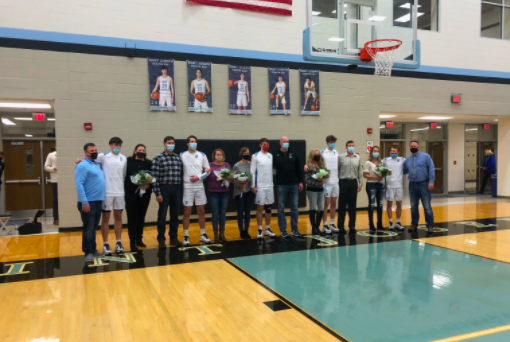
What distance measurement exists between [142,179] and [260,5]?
5816mm

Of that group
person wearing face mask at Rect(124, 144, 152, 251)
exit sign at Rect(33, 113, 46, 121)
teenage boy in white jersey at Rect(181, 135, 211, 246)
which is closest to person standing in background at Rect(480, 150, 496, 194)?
teenage boy in white jersey at Rect(181, 135, 211, 246)

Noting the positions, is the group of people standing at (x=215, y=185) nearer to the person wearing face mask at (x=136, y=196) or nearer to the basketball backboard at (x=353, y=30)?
the person wearing face mask at (x=136, y=196)

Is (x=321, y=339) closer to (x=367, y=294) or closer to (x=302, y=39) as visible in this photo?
(x=367, y=294)

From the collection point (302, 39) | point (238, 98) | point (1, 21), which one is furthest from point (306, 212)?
point (1, 21)

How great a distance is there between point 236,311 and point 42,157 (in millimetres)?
8207

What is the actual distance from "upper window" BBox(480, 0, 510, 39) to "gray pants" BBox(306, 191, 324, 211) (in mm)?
9562

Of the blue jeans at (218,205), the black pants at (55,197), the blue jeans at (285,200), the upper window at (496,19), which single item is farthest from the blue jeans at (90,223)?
the upper window at (496,19)

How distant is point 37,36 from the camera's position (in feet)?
25.2

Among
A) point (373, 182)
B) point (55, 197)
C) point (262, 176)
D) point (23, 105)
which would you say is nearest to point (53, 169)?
point (55, 197)

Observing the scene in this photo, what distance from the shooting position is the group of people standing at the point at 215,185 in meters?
5.73

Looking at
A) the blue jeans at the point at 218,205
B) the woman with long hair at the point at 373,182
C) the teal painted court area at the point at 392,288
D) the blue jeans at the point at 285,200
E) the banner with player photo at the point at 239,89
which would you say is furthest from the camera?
the banner with player photo at the point at 239,89

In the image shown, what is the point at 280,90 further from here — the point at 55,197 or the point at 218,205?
the point at 55,197

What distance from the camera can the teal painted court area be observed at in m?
Result: 3.39

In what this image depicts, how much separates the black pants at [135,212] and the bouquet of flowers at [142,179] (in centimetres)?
22
